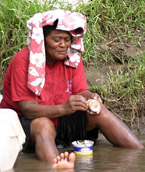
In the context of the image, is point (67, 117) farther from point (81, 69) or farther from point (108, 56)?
point (108, 56)

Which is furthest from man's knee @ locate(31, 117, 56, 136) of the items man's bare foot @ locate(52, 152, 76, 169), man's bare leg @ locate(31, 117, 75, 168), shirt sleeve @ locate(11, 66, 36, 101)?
man's bare foot @ locate(52, 152, 76, 169)

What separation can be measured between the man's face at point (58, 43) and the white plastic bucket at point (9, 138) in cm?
84

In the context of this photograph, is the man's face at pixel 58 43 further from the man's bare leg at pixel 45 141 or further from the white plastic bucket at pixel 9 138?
the white plastic bucket at pixel 9 138

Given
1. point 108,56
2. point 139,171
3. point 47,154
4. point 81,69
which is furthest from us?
point 108,56

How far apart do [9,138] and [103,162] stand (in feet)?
2.99

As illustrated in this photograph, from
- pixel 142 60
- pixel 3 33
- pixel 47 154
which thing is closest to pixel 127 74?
pixel 142 60

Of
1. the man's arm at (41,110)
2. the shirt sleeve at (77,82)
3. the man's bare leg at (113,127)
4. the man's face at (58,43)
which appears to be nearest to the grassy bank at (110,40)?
the shirt sleeve at (77,82)

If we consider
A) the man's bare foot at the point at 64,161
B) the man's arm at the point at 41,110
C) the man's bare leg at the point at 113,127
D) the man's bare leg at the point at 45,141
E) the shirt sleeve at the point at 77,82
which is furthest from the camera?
the shirt sleeve at the point at 77,82

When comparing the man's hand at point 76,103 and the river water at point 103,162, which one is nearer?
the river water at point 103,162

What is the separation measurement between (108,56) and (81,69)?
58.8 inches

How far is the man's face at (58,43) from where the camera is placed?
445cm

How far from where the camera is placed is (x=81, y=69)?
16.0 ft

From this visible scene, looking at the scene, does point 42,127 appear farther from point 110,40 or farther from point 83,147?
point 110,40

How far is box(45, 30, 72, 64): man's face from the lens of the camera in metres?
4.45
